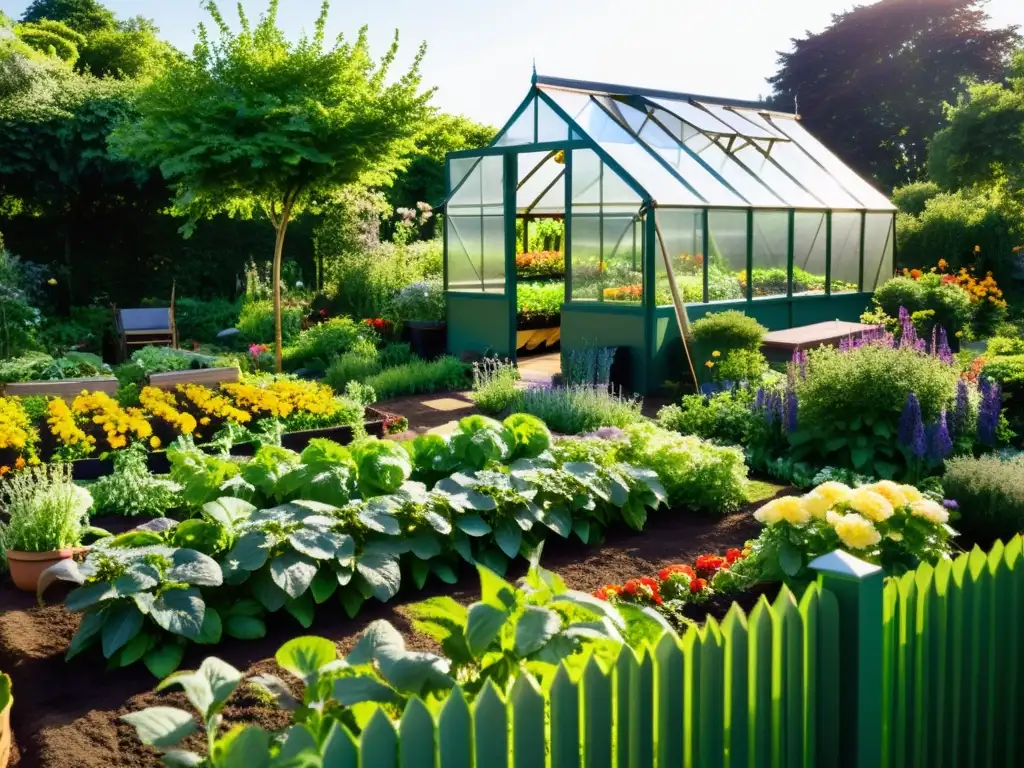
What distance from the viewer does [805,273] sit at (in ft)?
42.8

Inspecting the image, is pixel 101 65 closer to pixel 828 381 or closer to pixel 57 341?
pixel 57 341

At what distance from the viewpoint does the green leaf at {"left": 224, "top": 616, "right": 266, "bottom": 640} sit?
4.01 metres

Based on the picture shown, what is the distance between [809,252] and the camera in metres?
13.1

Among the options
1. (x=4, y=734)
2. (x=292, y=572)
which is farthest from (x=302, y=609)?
→ (x=4, y=734)

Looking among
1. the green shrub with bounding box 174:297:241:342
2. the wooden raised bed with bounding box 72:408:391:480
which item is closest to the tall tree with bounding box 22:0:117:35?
the green shrub with bounding box 174:297:241:342

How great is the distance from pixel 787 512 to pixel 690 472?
1.79 metres

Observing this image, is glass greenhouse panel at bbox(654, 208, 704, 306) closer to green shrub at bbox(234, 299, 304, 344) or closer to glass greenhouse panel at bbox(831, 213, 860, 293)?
glass greenhouse panel at bbox(831, 213, 860, 293)

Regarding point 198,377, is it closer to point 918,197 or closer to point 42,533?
point 42,533

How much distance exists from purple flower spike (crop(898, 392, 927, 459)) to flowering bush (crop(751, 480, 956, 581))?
2152 mm

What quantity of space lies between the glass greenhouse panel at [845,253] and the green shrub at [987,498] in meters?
8.53

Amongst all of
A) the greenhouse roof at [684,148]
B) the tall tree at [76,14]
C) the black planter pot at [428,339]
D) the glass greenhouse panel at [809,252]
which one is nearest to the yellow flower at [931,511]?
the greenhouse roof at [684,148]

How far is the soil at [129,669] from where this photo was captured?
10.8 ft

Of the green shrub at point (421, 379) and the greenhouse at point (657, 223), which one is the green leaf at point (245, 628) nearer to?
the green shrub at point (421, 379)

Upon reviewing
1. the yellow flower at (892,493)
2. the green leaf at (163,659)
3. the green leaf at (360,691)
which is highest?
the green leaf at (360,691)
